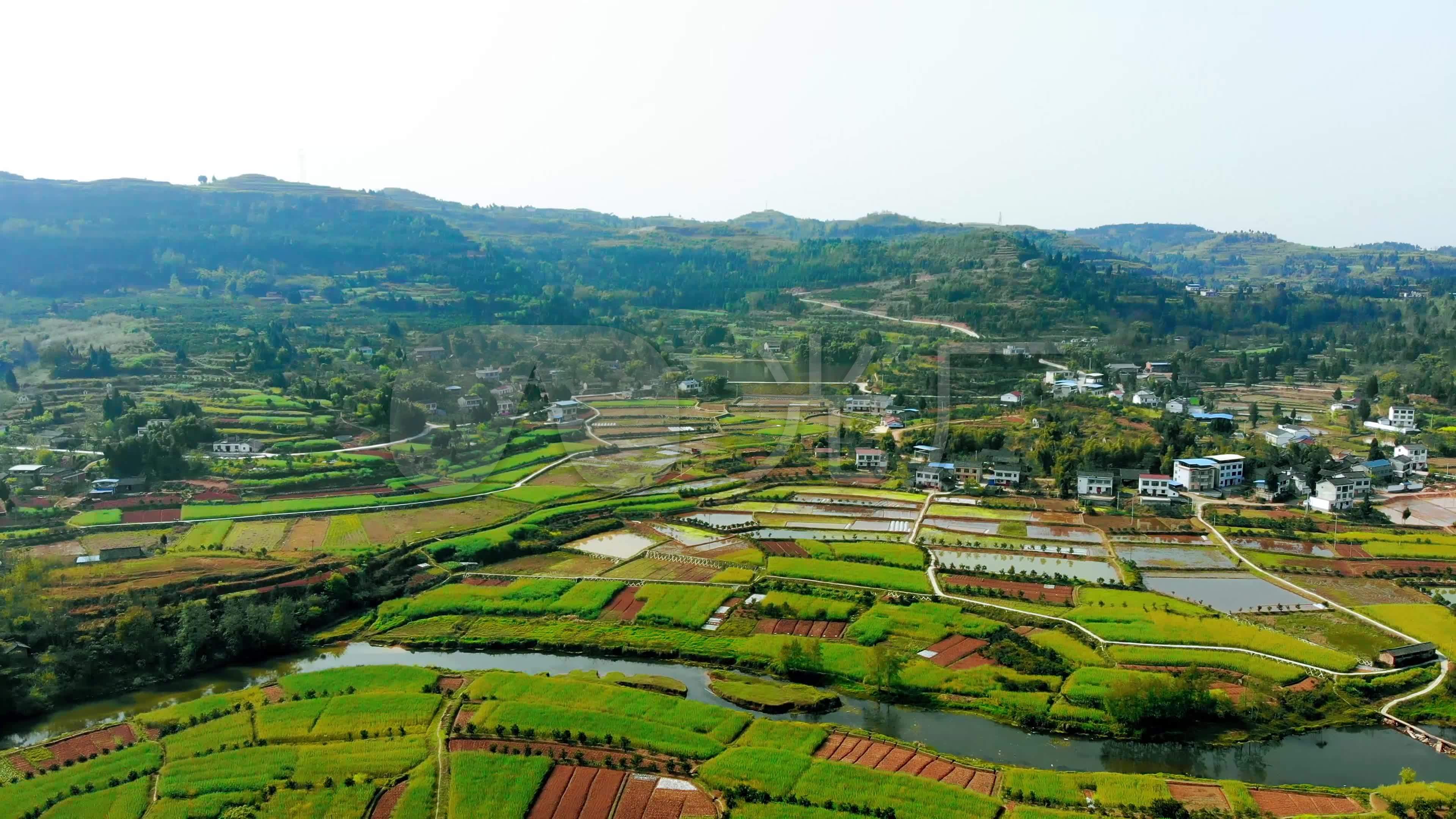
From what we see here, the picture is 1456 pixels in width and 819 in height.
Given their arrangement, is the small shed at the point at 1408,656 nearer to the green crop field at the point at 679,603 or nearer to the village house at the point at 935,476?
the green crop field at the point at 679,603

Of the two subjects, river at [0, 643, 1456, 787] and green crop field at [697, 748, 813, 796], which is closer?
green crop field at [697, 748, 813, 796]

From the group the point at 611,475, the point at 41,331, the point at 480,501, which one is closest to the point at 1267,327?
the point at 611,475

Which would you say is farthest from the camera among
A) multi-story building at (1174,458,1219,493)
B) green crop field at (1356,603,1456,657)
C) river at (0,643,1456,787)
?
multi-story building at (1174,458,1219,493)

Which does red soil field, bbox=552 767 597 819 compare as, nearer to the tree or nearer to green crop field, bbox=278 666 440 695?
green crop field, bbox=278 666 440 695

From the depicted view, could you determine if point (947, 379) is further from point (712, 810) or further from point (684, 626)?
point (712, 810)

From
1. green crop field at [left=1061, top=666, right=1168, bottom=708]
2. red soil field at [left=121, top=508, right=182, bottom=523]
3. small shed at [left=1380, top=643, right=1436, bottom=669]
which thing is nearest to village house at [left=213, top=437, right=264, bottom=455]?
red soil field at [left=121, top=508, right=182, bottom=523]

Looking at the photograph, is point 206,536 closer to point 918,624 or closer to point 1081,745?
point 918,624
